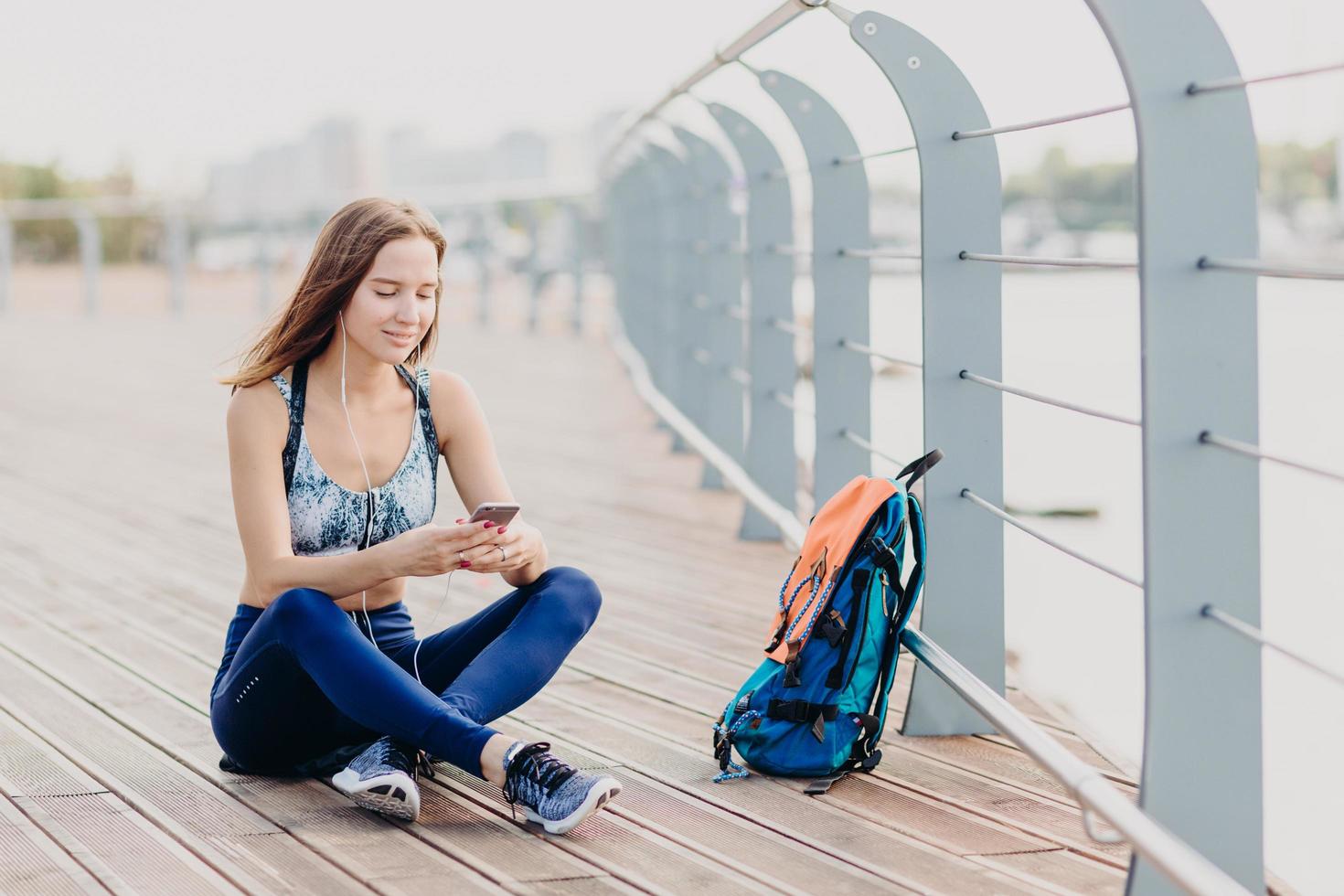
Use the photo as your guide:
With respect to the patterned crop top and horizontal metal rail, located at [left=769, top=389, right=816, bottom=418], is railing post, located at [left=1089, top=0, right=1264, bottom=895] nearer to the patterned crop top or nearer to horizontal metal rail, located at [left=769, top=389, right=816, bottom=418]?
the patterned crop top

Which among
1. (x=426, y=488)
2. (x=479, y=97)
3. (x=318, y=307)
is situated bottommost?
(x=426, y=488)

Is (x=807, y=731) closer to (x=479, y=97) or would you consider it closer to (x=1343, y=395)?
(x=1343, y=395)

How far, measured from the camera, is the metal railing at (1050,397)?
5.43ft

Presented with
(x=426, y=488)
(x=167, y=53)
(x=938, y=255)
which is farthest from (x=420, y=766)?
(x=167, y=53)

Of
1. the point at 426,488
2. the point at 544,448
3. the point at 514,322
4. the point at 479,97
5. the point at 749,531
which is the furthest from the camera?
the point at 479,97

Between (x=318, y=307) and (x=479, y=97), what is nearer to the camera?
(x=318, y=307)

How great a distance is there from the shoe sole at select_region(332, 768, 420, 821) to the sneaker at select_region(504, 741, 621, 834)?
134 millimetres

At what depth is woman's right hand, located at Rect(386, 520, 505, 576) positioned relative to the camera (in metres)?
2.23

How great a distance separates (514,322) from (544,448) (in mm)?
7768

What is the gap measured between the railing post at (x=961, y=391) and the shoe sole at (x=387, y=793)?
88 cm

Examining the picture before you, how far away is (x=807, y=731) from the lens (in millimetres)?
2398

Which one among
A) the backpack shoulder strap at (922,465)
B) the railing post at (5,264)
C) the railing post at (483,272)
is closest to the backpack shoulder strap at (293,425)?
the backpack shoulder strap at (922,465)

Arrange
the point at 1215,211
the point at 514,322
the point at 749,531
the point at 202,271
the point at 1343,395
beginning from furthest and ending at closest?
the point at 1343,395, the point at 202,271, the point at 514,322, the point at 749,531, the point at 1215,211

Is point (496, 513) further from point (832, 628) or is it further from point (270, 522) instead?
point (832, 628)
